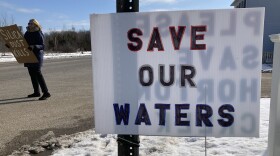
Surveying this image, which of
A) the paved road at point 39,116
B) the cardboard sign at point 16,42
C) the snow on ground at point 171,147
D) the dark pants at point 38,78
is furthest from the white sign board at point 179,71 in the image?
the dark pants at point 38,78

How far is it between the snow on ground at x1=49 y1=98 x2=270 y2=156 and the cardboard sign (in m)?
1.97

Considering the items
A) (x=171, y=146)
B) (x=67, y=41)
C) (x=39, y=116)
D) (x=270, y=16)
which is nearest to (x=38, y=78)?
(x=39, y=116)

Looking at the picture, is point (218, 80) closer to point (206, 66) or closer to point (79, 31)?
point (206, 66)

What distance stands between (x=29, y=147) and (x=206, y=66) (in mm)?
2926

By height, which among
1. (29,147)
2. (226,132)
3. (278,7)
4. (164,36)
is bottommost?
(29,147)

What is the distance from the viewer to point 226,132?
1.86 m

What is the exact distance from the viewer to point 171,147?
12.0ft

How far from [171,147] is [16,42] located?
321 centimetres

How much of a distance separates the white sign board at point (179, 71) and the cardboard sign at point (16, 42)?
340 cm

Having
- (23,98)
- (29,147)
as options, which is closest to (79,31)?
(23,98)

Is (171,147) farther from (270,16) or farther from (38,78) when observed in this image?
(270,16)

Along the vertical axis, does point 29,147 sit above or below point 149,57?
below

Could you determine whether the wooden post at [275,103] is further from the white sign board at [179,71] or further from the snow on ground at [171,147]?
the snow on ground at [171,147]

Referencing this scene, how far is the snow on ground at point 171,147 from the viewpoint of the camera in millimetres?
3479
